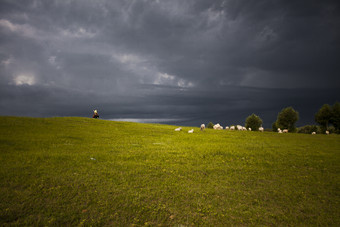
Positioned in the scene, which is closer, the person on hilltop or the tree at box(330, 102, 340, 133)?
the person on hilltop

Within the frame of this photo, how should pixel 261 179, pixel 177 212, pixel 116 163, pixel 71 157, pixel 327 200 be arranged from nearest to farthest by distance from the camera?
pixel 177 212 < pixel 327 200 < pixel 261 179 < pixel 116 163 < pixel 71 157

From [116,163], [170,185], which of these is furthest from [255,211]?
[116,163]

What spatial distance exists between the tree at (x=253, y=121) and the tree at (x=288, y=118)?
10.5m

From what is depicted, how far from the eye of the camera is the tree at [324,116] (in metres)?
82.1

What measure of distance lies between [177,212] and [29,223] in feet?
18.5

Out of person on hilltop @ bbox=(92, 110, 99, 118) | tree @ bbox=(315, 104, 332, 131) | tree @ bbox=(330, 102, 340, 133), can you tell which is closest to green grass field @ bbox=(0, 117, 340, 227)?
person on hilltop @ bbox=(92, 110, 99, 118)

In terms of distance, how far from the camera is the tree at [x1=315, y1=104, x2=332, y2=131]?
8206 centimetres

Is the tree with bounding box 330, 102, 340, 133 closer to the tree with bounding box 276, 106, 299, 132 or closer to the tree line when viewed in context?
the tree line

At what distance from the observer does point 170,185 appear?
9.92 meters

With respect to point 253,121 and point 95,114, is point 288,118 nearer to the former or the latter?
point 253,121

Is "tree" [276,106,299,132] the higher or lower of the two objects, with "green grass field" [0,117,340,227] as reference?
higher

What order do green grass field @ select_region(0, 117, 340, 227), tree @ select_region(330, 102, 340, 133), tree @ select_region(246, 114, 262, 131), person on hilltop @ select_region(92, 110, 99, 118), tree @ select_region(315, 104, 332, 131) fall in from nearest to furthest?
green grass field @ select_region(0, 117, 340, 227) → person on hilltop @ select_region(92, 110, 99, 118) → tree @ select_region(330, 102, 340, 133) → tree @ select_region(315, 104, 332, 131) → tree @ select_region(246, 114, 262, 131)

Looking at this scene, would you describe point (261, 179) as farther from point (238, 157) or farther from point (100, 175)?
point (100, 175)

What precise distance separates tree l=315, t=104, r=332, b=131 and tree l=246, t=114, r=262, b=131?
26.9 m
